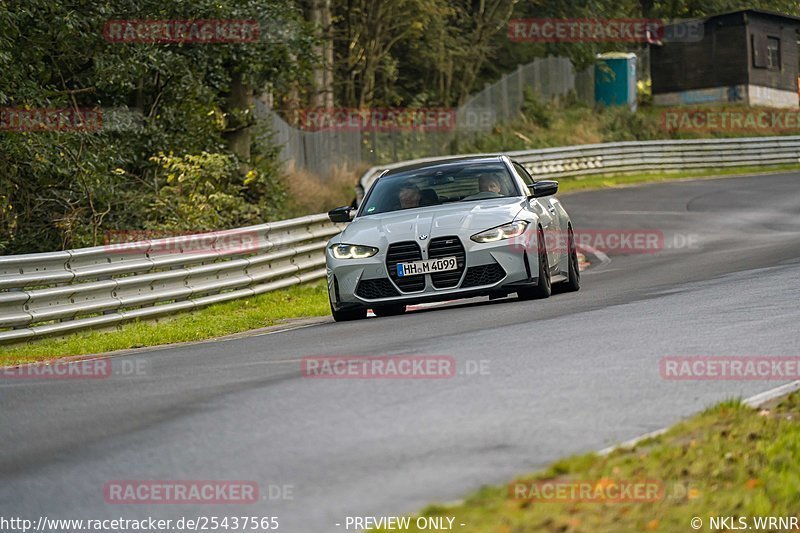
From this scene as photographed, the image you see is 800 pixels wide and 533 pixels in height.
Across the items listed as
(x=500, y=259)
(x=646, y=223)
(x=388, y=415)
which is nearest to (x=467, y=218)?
(x=500, y=259)

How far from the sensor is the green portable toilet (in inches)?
2303

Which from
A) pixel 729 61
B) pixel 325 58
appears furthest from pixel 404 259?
pixel 729 61

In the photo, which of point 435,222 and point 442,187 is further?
point 442,187

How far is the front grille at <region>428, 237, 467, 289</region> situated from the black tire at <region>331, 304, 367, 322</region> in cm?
96

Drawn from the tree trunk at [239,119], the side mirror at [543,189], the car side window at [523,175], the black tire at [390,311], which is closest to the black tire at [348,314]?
the black tire at [390,311]

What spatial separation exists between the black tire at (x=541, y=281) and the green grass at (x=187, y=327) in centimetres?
306

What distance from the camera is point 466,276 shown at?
13.7 m

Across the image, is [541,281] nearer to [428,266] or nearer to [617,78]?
[428,266]

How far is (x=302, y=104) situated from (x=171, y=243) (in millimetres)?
24786

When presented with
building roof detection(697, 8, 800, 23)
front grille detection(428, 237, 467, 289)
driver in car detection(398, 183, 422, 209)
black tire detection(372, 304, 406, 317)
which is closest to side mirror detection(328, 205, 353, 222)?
driver in car detection(398, 183, 422, 209)

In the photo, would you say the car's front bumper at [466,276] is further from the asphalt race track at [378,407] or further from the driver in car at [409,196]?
the driver in car at [409,196]

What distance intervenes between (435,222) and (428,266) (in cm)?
49

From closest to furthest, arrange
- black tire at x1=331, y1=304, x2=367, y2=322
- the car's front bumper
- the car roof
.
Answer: the car's front bumper → black tire at x1=331, y1=304, x2=367, y2=322 → the car roof

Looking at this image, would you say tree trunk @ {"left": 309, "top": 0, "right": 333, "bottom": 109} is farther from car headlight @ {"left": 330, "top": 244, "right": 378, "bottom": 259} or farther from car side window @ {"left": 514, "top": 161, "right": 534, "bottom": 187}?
car headlight @ {"left": 330, "top": 244, "right": 378, "bottom": 259}
